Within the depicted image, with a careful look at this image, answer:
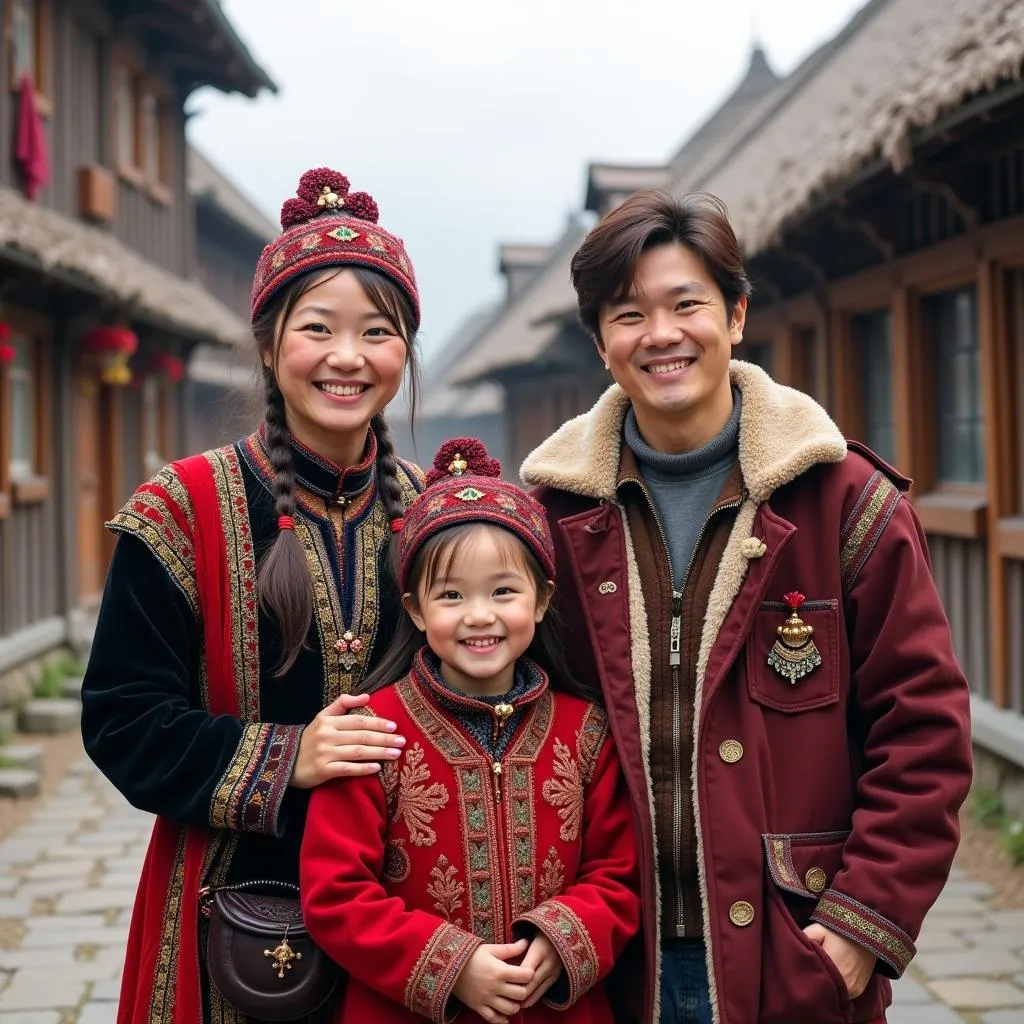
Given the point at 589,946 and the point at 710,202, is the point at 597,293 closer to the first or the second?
the point at 710,202

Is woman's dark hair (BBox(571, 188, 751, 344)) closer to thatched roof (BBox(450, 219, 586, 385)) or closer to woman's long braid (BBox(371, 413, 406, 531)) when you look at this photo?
woman's long braid (BBox(371, 413, 406, 531))

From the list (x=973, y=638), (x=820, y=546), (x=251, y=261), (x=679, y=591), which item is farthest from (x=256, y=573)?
(x=251, y=261)

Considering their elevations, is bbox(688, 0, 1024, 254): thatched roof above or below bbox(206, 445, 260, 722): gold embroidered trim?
above

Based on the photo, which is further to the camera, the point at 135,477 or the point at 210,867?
the point at 135,477

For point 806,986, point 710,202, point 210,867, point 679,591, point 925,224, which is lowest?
point 806,986

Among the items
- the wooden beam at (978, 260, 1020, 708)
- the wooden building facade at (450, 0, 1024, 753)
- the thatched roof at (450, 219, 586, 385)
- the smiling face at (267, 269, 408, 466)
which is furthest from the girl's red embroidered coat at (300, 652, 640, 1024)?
the thatched roof at (450, 219, 586, 385)

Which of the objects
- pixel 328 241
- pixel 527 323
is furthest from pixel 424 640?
pixel 527 323

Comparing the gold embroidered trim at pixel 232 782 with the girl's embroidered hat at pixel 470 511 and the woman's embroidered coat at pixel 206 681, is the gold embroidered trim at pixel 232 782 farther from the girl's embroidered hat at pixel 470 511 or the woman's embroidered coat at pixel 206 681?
the girl's embroidered hat at pixel 470 511

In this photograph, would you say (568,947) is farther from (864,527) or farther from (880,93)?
(880,93)

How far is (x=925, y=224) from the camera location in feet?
23.7

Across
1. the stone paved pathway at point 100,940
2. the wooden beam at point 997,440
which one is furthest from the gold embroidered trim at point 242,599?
the wooden beam at point 997,440

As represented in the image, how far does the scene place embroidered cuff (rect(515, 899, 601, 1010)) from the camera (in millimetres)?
2207

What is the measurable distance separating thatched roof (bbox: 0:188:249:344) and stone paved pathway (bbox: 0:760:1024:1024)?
2392mm

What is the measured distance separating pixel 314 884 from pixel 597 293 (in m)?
1.12
